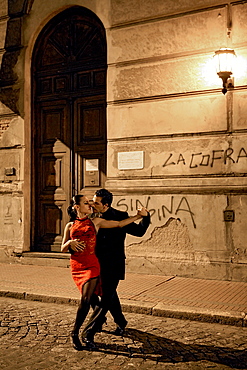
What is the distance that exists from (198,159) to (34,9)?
197 inches

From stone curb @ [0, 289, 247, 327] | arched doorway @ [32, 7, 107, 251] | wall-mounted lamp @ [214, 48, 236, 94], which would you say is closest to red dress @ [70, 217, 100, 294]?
stone curb @ [0, 289, 247, 327]

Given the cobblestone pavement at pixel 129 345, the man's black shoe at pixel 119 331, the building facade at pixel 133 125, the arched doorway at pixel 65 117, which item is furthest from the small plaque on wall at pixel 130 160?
the man's black shoe at pixel 119 331

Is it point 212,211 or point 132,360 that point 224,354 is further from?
point 212,211

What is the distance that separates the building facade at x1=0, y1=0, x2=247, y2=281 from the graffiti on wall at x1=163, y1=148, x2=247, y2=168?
0.02 m

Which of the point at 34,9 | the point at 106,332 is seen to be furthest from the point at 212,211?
the point at 34,9

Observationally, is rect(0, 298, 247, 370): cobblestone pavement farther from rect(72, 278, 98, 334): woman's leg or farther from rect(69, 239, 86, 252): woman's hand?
rect(69, 239, 86, 252): woman's hand

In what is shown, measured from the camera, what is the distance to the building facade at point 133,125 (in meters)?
8.26

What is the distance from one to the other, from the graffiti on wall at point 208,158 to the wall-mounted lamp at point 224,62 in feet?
3.98

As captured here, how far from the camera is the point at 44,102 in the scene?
10594mm

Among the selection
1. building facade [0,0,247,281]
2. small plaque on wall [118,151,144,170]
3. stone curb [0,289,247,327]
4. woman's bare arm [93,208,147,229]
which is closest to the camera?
woman's bare arm [93,208,147,229]

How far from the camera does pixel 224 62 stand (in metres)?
7.97

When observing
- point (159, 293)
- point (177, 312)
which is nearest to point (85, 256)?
point (177, 312)

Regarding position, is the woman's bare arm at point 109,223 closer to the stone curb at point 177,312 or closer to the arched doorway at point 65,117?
the stone curb at point 177,312

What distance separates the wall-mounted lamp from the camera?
798cm
